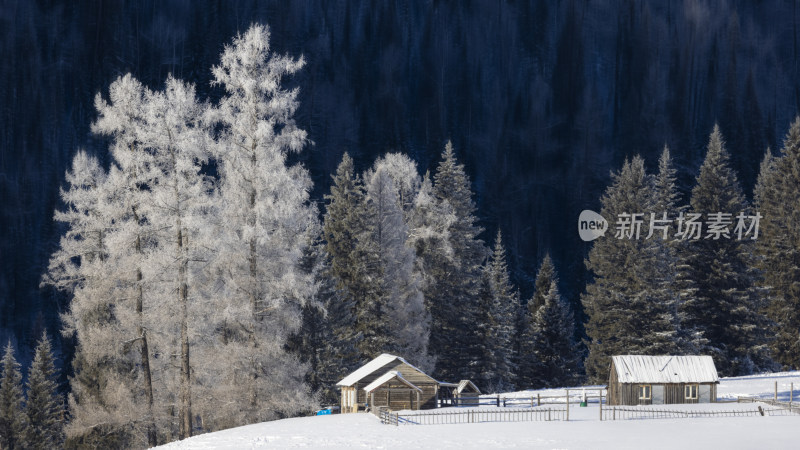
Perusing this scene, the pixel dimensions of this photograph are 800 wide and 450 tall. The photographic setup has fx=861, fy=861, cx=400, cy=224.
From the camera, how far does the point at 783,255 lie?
65250 millimetres

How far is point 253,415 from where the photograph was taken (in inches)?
1406

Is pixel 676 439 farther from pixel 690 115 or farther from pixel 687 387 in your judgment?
pixel 690 115

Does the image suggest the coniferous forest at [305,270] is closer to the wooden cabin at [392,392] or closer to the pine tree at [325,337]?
the pine tree at [325,337]

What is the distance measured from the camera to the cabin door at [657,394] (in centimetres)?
5144

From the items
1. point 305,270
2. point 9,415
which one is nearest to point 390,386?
point 305,270

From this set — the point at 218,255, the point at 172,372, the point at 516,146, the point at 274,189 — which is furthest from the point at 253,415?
the point at 516,146

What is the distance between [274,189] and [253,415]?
9.42 metres

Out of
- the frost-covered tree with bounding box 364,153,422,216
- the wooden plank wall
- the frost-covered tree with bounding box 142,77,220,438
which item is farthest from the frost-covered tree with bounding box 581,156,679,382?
the frost-covered tree with bounding box 142,77,220,438

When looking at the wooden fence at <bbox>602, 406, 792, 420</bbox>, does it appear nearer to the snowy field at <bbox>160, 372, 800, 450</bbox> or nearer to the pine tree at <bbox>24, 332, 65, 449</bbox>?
the snowy field at <bbox>160, 372, 800, 450</bbox>

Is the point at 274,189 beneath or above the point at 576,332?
above

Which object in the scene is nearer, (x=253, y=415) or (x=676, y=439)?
(x=676, y=439)

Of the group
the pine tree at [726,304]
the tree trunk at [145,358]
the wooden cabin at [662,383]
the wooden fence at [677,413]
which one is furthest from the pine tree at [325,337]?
the pine tree at [726,304]

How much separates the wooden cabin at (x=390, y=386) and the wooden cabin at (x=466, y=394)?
349 centimetres

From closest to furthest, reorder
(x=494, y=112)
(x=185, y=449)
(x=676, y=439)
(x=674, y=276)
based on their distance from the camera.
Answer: (x=185, y=449)
(x=676, y=439)
(x=674, y=276)
(x=494, y=112)
